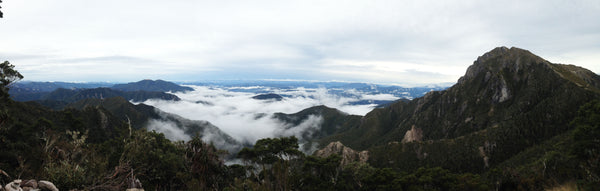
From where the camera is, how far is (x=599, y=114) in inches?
1398

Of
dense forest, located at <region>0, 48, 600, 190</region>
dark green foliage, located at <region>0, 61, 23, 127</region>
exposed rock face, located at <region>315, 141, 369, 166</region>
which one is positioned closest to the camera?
dense forest, located at <region>0, 48, 600, 190</region>

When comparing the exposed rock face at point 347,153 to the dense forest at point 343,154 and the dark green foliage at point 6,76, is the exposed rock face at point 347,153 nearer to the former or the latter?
the dense forest at point 343,154

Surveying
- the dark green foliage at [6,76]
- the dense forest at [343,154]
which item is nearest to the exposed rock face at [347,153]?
the dense forest at [343,154]

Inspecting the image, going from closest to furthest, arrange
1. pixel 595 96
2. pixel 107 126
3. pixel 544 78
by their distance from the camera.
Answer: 1. pixel 595 96
2. pixel 107 126
3. pixel 544 78

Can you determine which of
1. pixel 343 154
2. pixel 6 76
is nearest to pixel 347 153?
pixel 343 154

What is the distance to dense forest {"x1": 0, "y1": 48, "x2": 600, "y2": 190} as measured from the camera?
54.6 feet

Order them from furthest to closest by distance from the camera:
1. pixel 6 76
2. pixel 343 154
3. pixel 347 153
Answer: pixel 347 153 < pixel 343 154 < pixel 6 76

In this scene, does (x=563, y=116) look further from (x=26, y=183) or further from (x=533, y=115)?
(x=26, y=183)

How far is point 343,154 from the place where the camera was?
161m

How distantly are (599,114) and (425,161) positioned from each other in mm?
129935

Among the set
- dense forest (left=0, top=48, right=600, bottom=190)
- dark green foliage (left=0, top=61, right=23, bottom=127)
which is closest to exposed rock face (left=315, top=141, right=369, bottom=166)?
dense forest (left=0, top=48, right=600, bottom=190)

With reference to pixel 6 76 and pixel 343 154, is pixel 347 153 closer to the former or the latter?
pixel 343 154

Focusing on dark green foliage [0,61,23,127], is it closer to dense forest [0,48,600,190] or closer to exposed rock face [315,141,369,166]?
dense forest [0,48,600,190]

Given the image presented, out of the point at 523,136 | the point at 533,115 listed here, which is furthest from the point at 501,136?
the point at 533,115
